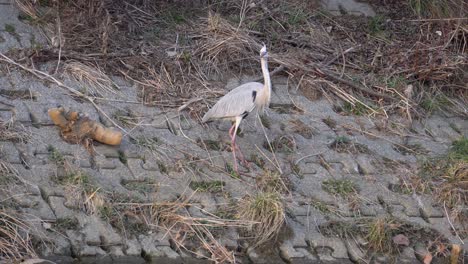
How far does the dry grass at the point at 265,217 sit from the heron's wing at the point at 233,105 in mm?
1143

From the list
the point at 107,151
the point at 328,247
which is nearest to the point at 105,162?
the point at 107,151

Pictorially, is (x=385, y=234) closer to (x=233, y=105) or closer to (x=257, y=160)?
(x=257, y=160)

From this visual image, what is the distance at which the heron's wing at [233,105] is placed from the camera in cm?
759

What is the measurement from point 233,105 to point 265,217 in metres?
1.34

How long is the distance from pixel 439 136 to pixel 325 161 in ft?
4.89

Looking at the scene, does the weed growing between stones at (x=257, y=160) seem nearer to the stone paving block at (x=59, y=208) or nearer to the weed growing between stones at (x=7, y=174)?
the stone paving block at (x=59, y=208)

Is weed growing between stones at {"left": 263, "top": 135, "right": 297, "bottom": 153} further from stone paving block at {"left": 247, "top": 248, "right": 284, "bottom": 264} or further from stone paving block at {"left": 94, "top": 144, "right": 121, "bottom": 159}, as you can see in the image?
stone paving block at {"left": 247, "top": 248, "right": 284, "bottom": 264}

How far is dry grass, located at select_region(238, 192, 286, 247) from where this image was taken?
6.58 meters

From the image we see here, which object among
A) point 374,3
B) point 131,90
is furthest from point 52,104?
point 374,3

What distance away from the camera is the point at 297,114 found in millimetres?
8477

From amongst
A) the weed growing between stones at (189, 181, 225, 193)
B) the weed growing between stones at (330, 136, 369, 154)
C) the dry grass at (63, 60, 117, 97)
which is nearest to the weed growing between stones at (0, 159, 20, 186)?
the weed growing between stones at (189, 181, 225, 193)

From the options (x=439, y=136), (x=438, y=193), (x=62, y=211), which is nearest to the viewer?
(x=62, y=211)

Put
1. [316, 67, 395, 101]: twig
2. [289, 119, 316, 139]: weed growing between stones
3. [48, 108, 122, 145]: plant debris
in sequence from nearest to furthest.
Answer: [48, 108, 122, 145]: plant debris → [289, 119, 316, 139]: weed growing between stones → [316, 67, 395, 101]: twig

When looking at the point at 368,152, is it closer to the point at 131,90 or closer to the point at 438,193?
the point at 438,193
